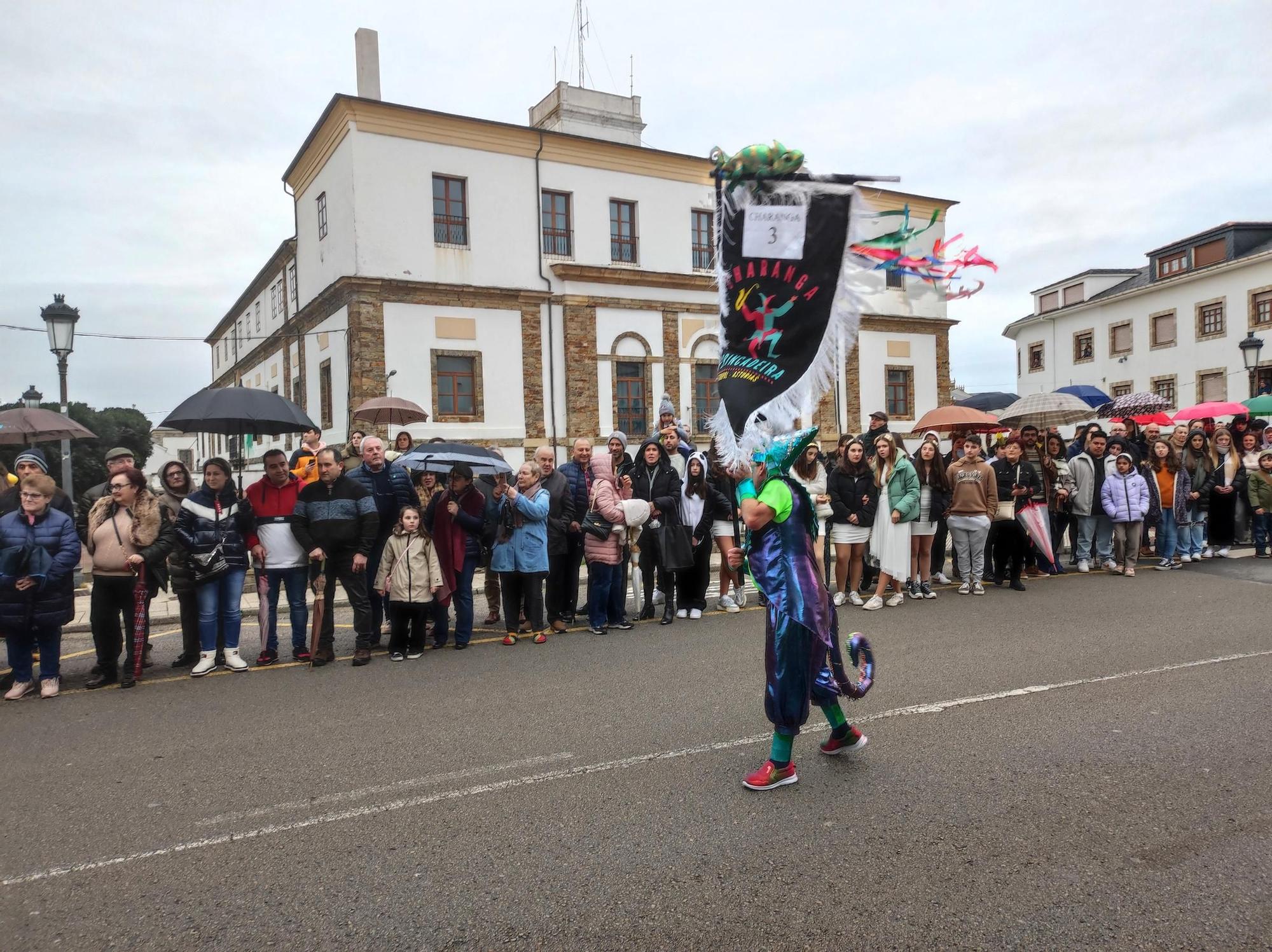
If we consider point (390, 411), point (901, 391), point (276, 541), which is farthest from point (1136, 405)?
point (276, 541)

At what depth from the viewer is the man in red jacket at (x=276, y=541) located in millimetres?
7293

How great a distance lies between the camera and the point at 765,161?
13.8 ft

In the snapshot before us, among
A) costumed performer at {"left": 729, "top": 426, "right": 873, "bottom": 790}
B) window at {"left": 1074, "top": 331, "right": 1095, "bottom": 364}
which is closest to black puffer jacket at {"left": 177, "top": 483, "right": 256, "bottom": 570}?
costumed performer at {"left": 729, "top": 426, "right": 873, "bottom": 790}

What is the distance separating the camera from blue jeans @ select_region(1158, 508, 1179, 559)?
38.4ft

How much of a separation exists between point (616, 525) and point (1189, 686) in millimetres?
4829

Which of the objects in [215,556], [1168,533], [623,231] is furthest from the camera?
[623,231]

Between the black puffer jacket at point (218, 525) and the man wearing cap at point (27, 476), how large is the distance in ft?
3.35

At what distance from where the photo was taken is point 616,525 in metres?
8.46

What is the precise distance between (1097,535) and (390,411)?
38.7 feet

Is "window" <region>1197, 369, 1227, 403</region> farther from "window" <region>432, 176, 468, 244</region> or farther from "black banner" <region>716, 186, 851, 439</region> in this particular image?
"black banner" <region>716, 186, 851, 439</region>

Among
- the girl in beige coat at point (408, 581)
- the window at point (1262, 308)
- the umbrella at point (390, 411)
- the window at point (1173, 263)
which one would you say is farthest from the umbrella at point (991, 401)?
the window at point (1173, 263)

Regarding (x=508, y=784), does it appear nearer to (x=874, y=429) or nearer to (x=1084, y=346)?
(x=874, y=429)

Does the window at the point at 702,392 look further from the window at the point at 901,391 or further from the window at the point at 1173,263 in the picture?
the window at the point at 1173,263

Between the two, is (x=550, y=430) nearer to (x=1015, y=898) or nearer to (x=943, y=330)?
(x=943, y=330)
